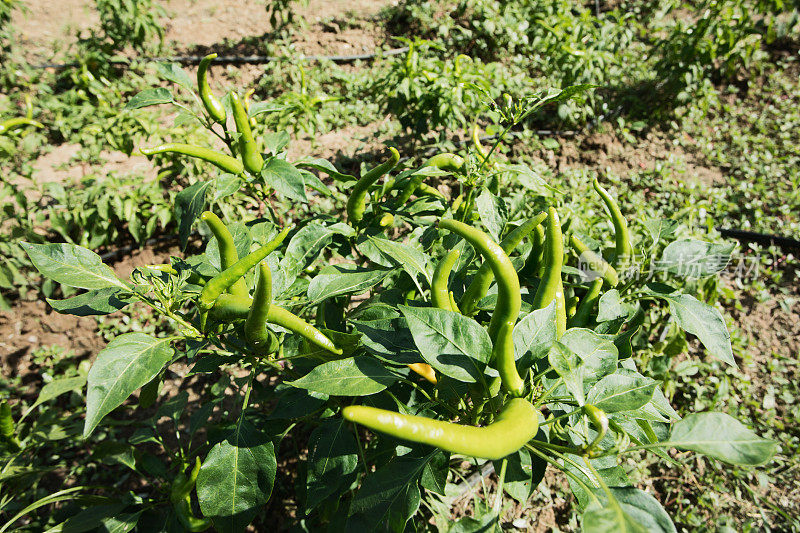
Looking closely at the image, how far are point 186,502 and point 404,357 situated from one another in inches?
37.3

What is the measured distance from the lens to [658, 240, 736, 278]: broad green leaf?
4.41ft

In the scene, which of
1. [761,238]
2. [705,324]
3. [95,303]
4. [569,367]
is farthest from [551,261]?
[761,238]

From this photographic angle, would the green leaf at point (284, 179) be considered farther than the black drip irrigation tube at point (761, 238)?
No

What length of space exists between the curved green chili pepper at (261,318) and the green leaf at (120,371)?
0.18 metres

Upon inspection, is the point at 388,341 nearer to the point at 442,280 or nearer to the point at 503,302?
the point at 442,280

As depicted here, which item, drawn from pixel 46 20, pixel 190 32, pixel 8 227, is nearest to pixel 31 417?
pixel 8 227

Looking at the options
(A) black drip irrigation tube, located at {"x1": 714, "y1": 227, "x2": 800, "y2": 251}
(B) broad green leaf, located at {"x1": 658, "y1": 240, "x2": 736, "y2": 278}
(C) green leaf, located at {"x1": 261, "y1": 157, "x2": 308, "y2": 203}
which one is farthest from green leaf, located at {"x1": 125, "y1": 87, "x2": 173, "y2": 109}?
(A) black drip irrigation tube, located at {"x1": 714, "y1": 227, "x2": 800, "y2": 251}

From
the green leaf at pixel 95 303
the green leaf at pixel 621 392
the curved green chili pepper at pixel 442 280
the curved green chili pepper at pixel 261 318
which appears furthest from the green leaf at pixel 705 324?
the green leaf at pixel 95 303

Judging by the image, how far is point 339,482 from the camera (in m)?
1.22

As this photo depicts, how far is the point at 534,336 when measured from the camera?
1.00m

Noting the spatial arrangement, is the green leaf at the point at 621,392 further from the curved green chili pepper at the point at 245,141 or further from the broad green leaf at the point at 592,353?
the curved green chili pepper at the point at 245,141

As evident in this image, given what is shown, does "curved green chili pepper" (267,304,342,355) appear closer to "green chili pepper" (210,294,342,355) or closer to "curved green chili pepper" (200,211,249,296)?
"green chili pepper" (210,294,342,355)

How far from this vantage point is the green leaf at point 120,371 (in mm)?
874

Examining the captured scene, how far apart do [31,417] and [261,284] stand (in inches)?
99.9
